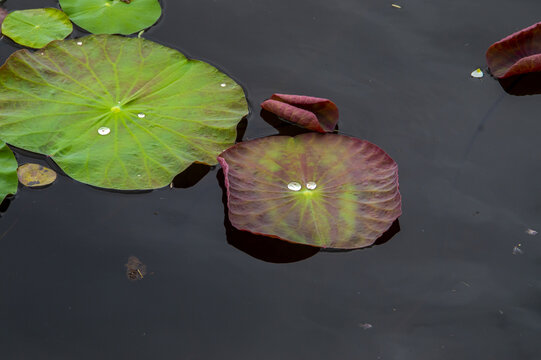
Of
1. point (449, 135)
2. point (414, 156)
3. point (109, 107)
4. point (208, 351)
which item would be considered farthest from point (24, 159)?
point (449, 135)

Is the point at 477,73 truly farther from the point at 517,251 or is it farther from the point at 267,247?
the point at 267,247

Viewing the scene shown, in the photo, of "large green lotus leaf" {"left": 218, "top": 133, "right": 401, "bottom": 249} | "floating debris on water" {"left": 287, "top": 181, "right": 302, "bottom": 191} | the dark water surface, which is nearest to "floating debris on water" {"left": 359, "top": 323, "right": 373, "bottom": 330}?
the dark water surface

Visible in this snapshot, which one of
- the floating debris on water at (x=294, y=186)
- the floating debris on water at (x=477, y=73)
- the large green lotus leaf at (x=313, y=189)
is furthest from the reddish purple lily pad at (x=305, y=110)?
the floating debris on water at (x=477, y=73)

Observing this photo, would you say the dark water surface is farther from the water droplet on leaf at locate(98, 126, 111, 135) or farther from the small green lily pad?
the water droplet on leaf at locate(98, 126, 111, 135)

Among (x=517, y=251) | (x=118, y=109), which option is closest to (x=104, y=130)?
(x=118, y=109)

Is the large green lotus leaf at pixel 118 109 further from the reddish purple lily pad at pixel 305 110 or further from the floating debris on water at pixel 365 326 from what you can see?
the floating debris on water at pixel 365 326
